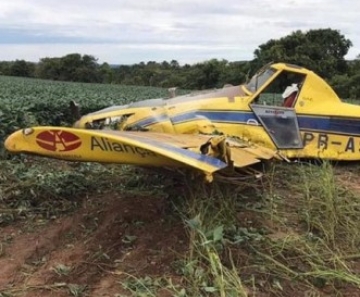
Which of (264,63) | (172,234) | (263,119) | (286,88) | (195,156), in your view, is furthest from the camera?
(264,63)

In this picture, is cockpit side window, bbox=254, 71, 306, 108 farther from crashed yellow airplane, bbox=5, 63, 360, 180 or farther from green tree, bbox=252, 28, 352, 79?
green tree, bbox=252, 28, 352, 79

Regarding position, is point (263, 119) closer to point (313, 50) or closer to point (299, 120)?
point (299, 120)

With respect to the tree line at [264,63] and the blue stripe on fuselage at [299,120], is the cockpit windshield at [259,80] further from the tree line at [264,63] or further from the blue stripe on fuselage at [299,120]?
the tree line at [264,63]

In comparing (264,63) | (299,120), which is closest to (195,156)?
(299,120)

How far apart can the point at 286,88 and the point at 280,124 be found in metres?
0.85

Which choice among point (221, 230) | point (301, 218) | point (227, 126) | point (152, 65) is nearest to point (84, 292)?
point (221, 230)

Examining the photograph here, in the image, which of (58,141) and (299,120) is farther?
(299,120)

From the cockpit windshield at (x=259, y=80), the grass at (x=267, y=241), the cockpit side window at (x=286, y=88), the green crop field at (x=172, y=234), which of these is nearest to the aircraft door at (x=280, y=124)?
the cockpit side window at (x=286, y=88)

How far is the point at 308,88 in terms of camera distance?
7957 millimetres

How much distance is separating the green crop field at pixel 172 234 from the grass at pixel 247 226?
0.03ft

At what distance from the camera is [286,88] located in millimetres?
8273

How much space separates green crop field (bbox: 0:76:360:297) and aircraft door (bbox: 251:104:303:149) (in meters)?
0.59

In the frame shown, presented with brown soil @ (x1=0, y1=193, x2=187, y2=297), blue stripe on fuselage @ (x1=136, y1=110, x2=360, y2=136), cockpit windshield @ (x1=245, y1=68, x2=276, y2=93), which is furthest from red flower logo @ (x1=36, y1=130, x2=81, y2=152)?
cockpit windshield @ (x1=245, y1=68, x2=276, y2=93)

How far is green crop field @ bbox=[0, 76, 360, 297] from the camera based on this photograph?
13.2 ft
